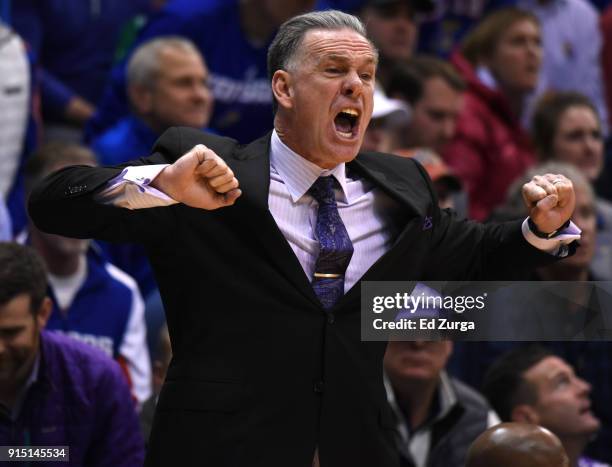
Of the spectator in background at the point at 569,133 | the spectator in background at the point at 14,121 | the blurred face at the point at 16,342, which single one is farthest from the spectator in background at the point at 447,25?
the blurred face at the point at 16,342

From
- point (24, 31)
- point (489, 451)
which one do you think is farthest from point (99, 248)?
point (489, 451)

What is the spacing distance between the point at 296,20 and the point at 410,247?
622 mm

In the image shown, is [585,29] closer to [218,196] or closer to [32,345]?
[32,345]

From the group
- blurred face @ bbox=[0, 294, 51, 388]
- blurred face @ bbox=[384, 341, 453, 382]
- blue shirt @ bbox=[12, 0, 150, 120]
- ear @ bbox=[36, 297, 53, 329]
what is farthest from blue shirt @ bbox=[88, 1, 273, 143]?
blurred face @ bbox=[0, 294, 51, 388]

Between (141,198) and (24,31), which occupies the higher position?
(141,198)

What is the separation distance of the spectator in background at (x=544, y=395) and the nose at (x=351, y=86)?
2056 mm

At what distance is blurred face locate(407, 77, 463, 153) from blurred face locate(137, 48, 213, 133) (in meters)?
1.20

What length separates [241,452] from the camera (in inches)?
105

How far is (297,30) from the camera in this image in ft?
9.55

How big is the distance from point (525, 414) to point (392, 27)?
9.16 feet

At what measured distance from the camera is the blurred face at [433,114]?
621cm

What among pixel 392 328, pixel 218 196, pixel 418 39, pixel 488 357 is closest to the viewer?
pixel 218 196

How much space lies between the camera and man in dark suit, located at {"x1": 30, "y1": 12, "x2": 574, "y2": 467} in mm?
2668

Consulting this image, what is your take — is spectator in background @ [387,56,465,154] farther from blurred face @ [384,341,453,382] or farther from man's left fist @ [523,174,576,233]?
man's left fist @ [523,174,576,233]
